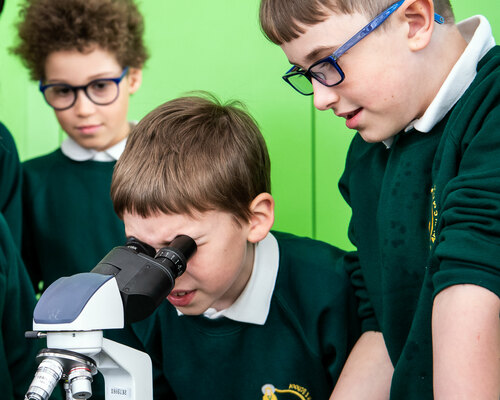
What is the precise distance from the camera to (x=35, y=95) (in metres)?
2.31

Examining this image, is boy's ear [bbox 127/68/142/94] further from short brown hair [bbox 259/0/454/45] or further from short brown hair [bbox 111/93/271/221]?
short brown hair [bbox 259/0/454/45]

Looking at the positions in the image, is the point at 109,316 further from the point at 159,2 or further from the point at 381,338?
the point at 159,2

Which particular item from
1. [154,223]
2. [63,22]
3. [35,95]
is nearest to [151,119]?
[154,223]

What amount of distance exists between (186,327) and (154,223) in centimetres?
31

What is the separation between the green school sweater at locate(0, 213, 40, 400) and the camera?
4.66 feet

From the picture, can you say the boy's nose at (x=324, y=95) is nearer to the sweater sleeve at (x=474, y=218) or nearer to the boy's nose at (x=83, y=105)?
Result: the sweater sleeve at (x=474, y=218)

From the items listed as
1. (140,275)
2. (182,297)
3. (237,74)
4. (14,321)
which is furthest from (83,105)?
(140,275)

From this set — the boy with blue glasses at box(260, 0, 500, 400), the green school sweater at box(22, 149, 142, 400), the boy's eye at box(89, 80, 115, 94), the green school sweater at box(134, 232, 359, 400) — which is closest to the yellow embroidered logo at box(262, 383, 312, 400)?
the green school sweater at box(134, 232, 359, 400)

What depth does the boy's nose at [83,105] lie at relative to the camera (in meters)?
1.77

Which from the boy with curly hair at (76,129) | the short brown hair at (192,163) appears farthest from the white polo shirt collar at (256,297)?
the boy with curly hair at (76,129)

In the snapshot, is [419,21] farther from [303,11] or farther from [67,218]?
[67,218]

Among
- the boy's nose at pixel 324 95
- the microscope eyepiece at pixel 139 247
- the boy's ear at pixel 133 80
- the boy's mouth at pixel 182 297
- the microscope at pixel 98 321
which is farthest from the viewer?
the boy's ear at pixel 133 80

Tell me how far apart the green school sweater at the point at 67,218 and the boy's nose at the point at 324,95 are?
86 cm

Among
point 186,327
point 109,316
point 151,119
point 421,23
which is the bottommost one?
point 186,327
